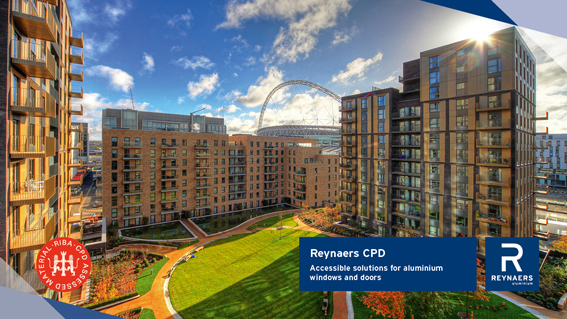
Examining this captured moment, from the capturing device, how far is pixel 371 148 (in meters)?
30.8

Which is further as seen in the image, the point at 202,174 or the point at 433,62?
the point at 202,174

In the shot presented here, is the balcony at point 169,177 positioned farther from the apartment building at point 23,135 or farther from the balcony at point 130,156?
the apartment building at point 23,135

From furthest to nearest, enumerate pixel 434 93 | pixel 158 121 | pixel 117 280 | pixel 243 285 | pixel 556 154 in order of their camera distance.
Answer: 1. pixel 556 154
2. pixel 158 121
3. pixel 434 93
4. pixel 243 285
5. pixel 117 280

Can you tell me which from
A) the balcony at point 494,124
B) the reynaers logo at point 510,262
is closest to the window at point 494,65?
the balcony at point 494,124

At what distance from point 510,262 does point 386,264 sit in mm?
5748

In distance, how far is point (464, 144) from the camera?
70.1 feet

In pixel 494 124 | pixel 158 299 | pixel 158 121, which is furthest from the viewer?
pixel 158 121

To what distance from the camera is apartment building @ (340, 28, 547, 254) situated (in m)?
19.1

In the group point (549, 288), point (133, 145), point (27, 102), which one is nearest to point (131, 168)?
point (133, 145)

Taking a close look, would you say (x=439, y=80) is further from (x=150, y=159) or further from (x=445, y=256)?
(x=150, y=159)

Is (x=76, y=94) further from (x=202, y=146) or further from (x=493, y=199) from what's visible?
(x=493, y=199)

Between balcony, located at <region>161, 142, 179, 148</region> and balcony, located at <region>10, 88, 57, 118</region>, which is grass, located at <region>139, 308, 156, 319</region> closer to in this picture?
balcony, located at <region>10, 88, 57, 118</region>

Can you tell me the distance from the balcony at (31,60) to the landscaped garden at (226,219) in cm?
2670

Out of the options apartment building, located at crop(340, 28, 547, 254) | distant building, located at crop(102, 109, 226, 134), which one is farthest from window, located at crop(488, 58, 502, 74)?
distant building, located at crop(102, 109, 226, 134)
